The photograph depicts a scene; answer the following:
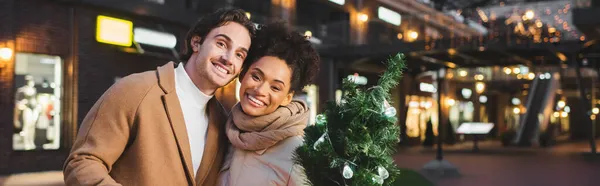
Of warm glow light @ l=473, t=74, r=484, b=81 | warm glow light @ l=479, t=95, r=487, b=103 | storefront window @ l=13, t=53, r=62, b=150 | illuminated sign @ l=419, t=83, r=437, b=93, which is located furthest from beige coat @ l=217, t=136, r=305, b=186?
warm glow light @ l=479, t=95, r=487, b=103

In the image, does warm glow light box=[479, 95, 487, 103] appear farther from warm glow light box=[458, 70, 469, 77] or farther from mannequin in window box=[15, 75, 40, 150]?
mannequin in window box=[15, 75, 40, 150]

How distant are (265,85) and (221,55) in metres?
0.19

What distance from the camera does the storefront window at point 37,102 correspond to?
1383 centimetres

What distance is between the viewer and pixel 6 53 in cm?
1327

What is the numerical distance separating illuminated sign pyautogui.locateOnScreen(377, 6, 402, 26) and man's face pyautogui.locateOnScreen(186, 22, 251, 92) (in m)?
26.3

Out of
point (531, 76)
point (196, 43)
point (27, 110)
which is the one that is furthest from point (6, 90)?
point (531, 76)

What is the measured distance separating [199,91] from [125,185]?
0.43 m

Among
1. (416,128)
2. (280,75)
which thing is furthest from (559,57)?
(280,75)

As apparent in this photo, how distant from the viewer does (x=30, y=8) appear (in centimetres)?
1387

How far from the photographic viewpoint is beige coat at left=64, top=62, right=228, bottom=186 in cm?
224

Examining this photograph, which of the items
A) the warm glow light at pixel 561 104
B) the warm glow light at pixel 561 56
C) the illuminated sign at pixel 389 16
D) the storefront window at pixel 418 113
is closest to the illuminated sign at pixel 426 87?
the storefront window at pixel 418 113

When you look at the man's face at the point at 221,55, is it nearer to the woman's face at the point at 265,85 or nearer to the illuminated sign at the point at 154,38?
the woman's face at the point at 265,85

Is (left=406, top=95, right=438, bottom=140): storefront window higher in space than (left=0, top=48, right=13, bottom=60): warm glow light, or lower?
lower

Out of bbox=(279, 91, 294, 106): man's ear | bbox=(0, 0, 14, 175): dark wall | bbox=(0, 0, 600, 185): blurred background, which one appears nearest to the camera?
bbox=(279, 91, 294, 106): man's ear
